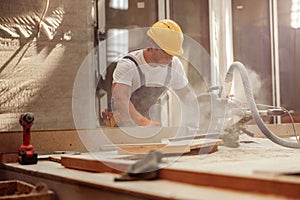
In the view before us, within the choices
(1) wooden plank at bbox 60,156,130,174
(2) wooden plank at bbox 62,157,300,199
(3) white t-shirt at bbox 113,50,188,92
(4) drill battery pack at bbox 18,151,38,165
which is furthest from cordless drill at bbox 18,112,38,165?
(3) white t-shirt at bbox 113,50,188,92

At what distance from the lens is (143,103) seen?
2641 millimetres

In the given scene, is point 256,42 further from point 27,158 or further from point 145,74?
point 27,158

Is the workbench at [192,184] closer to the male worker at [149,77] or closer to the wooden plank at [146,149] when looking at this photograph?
the wooden plank at [146,149]

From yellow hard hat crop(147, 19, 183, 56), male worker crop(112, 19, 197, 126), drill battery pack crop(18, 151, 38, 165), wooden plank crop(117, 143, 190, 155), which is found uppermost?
yellow hard hat crop(147, 19, 183, 56)

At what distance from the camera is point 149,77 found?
263cm

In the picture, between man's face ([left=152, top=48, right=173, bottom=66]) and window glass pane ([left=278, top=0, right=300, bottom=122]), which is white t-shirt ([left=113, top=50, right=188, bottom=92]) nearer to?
man's face ([left=152, top=48, right=173, bottom=66])

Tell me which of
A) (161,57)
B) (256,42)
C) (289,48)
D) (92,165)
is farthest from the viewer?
(289,48)

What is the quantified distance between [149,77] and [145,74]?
0.04 m

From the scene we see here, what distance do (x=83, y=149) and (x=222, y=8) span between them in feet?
6.63

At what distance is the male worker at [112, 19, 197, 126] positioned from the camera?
7.95ft

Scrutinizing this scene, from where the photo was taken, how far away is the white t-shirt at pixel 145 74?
2504 millimetres

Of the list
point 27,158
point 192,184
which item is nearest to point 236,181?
point 192,184

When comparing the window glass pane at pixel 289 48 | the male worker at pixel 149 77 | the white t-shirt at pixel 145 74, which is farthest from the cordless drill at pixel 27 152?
the window glass pane at pixel 289 48

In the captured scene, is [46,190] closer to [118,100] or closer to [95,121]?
[118,100]
